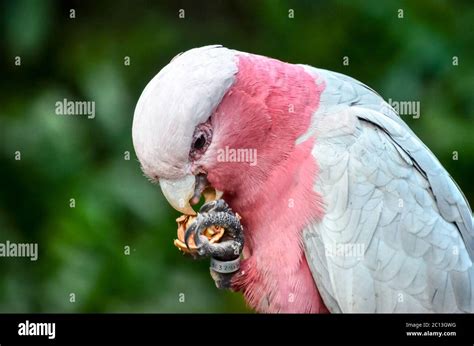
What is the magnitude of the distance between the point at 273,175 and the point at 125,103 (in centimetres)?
134

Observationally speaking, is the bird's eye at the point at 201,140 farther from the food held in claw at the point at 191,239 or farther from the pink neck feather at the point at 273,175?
the food held in claw at the point at 191,239

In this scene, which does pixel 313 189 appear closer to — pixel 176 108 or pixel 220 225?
pixel 220 225

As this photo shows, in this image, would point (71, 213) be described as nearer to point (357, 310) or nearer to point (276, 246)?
point (276, 246)

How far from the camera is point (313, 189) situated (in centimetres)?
257

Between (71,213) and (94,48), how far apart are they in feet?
2.54

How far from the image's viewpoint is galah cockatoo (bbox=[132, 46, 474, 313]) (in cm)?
251

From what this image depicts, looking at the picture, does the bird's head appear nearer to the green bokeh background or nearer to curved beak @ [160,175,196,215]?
curved beak @ [160,175,196,215]

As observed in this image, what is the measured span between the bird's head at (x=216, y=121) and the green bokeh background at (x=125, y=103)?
1.12 m

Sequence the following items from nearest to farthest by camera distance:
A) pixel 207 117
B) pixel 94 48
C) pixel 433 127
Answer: pixel 207 117, pixel 433 127, pixel 94 48

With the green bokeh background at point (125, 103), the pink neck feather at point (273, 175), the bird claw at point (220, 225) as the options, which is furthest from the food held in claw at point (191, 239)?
the green bokeh background at point (125, 103)

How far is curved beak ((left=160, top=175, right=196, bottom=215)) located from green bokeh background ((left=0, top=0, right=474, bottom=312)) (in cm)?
114

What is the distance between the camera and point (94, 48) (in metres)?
3.93
